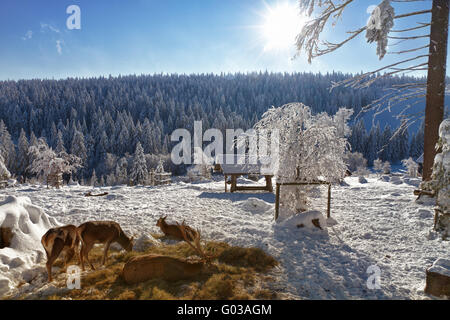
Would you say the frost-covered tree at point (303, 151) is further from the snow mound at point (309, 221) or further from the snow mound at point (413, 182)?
Answer: the snow mound at point (413, 182)

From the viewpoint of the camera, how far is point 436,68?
8.48 meters

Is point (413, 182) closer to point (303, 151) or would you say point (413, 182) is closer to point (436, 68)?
point (436, 68)

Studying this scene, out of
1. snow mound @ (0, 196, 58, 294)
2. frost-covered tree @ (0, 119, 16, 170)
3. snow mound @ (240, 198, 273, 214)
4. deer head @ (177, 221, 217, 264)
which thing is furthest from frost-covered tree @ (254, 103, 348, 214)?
frost-covered tree @ (0, 119, 16, 170)

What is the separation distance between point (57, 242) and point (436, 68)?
1268 cm

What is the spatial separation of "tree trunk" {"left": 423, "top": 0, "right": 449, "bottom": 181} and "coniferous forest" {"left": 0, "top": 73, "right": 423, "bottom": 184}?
6054 cm

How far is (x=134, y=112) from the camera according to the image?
132m

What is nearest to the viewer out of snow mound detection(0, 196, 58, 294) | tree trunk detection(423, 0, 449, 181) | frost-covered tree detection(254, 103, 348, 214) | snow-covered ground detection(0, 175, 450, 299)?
snow mound detection(0, 196, 58, 294)

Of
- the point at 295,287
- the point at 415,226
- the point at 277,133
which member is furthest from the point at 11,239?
the point at 415,226

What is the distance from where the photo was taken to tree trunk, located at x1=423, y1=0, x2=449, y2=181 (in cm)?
837

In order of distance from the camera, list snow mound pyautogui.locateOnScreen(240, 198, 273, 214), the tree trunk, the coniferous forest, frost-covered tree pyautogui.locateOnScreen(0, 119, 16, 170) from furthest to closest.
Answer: the coniferous forest
frost-covered tree pyautogui.locateOnScreen(0, 119, 16, 170)
snow mound pyautogui.locateOnScreen(240, 198, 273, 214)
the tree trunk

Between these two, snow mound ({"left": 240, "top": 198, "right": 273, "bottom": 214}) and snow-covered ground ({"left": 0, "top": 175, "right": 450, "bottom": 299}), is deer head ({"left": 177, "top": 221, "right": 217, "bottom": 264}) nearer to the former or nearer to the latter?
snow-covered ground ({"left": 0, "top": 175, "right": 450, "bottom": 299})

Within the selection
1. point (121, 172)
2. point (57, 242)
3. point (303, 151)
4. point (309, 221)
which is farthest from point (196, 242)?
point (121, 172)

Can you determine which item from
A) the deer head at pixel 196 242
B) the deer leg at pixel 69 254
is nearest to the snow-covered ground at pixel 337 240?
the deer head at pixel 196 242
